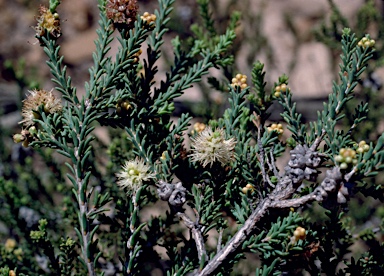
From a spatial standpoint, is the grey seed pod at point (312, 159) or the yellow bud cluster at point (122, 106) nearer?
the grey seed pod at point (312, 159)

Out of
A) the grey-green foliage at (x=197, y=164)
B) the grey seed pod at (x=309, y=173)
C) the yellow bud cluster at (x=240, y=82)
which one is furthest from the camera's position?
the yellow bud cluster at (x=240, y=82)

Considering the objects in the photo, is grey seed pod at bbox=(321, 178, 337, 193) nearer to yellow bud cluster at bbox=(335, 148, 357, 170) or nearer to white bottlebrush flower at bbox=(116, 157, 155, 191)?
yellow bud cluster at bbox=(335, 148, 357, 170)

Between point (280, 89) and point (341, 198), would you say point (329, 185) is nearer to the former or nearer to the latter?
point (341, 198)

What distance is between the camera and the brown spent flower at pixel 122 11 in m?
1.59

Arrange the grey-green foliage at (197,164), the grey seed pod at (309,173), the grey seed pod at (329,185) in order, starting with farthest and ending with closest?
the grey-green foliage at (197,164)
the grey seed pod at (309,173)
the grey seed pod at (329,185)

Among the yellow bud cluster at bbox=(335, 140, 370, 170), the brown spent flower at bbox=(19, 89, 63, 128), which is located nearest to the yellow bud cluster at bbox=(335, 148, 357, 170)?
the yellow bud cluster at bbox=(335, 140, 370, 170)

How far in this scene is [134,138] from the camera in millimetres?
1655

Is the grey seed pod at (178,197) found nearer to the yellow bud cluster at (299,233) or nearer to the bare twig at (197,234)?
the bare twig at (197,234)

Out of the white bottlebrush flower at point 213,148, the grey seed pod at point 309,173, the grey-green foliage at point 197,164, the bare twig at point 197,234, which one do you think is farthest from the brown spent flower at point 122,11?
the grey seed pod at point 309,173

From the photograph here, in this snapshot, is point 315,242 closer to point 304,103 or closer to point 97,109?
point 97,109

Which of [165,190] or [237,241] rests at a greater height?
[165,190]

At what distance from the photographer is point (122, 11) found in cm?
160

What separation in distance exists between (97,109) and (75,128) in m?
0.11

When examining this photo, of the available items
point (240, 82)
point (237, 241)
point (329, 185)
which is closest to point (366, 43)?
point (240, 82)
